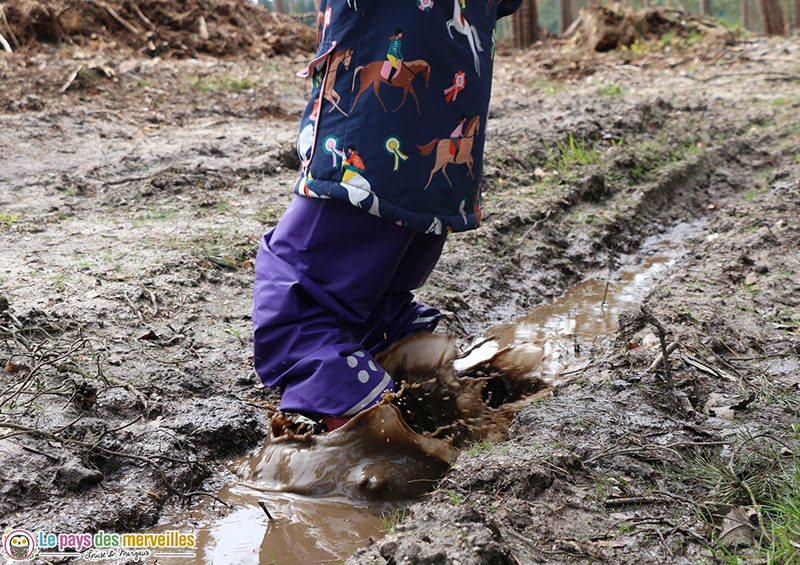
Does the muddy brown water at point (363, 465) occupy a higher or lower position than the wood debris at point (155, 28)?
lower

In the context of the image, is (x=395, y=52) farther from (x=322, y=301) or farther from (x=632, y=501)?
(x=632, y=501)

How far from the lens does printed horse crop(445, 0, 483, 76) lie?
165 cm

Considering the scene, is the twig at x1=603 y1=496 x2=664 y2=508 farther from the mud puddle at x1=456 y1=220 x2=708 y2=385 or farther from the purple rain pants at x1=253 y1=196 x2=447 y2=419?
the mud puddle at x1=456 y1=220 x2=708 y2=385

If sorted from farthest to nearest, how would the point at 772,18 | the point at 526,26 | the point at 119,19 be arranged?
1. the point at 526,26
2. the point at 772,18
3. the point at 119,19

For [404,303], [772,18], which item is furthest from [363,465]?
[772,18]

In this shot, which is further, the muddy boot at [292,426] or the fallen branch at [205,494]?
the muddy boot at [292,426]

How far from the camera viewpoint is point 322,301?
1.72 m

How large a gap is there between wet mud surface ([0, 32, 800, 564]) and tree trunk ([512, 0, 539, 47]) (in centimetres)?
855

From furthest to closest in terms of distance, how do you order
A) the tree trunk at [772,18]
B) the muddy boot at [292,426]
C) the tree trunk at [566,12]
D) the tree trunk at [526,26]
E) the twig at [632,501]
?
1. the tree trunk at [566,12]
2. the tree trunk at [526,26]
3. the tree trunk at [772,18]
4. the muddy boot at [292,426]
5. the twig at [632,501]

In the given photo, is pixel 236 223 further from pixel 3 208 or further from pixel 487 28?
pixel 487 28

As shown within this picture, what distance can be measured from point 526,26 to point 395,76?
45.1 feet

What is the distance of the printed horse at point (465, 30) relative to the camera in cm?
165

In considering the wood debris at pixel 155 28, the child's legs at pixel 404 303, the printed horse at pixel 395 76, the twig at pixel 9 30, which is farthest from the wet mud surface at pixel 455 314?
the wood debris at pixel 155 28

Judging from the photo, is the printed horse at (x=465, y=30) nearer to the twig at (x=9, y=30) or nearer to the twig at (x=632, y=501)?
the twig at (x=632, y=501)
